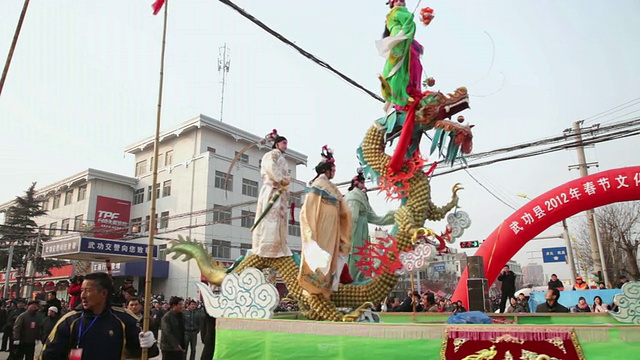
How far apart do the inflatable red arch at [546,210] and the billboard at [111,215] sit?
20974mm

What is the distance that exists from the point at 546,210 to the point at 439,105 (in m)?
3.82

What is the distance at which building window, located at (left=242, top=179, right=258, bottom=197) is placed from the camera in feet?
78.8

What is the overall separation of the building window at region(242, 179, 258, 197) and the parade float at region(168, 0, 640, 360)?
18.1m

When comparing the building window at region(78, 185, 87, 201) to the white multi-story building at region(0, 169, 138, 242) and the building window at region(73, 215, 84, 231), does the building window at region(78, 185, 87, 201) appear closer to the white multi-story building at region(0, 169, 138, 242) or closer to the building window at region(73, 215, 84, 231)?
the white multi-story building at region(0, 169, 138, 242)

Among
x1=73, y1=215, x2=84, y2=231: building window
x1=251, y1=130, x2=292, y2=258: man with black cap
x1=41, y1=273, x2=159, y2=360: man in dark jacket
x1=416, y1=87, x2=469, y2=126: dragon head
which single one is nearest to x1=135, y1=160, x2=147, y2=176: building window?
x1=73, y1=215, x2=84, y2=231: building window

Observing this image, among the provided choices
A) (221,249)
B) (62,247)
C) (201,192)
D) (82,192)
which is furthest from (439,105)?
(82,192)

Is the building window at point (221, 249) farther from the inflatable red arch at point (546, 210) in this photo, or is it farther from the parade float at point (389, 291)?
the parade float at point (389, 291)

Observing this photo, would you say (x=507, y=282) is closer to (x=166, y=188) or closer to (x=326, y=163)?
(x=326, y=163)

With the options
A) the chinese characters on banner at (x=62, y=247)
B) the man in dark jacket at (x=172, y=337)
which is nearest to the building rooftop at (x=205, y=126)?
the chinese characters on banner at (x=62, y=247)

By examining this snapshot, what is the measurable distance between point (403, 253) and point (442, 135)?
1617 millimetres

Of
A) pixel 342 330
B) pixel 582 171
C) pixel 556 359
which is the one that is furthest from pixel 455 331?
pixel 582 171

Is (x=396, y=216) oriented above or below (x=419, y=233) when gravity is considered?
above

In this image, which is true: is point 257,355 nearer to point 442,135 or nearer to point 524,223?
point 442,135

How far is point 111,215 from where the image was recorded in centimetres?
2492
